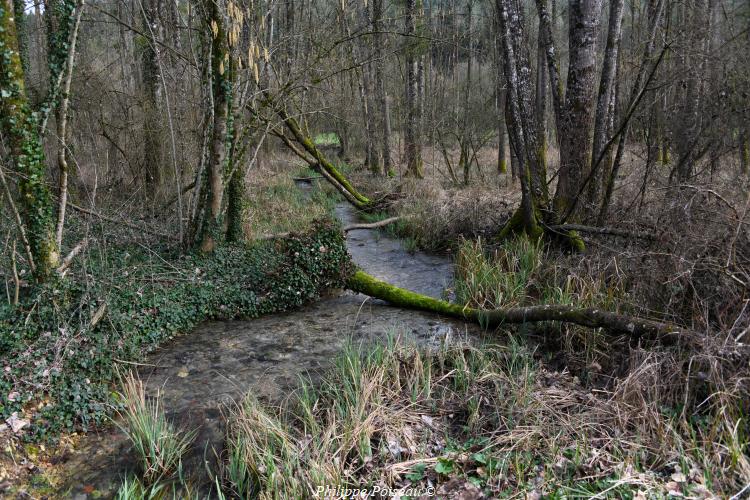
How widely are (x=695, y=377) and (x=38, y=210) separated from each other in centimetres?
576

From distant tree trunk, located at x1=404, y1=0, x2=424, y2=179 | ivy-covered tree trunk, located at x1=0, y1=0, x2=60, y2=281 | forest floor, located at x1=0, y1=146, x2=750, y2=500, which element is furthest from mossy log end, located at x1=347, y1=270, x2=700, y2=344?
distant tree trunk, located at x1=404, y1=0, x2=424, y2=179

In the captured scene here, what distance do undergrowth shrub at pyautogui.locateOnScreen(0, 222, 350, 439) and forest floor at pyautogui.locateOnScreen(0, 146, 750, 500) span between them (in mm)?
436

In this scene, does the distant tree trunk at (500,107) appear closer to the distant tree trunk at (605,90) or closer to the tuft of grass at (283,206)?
the tuft of grass at (283,206)

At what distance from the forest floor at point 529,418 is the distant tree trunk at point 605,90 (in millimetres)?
2205

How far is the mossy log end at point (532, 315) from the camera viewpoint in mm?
4355

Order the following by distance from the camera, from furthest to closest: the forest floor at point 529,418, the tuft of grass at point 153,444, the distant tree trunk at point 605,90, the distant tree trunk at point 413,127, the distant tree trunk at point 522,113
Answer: the distant tree trunk at point 413,127
the distant tree trunk at point 605,90
the distant tree trunk at point 522,113
the tuft of grass at point 153,444
the forest floor at point 529,418

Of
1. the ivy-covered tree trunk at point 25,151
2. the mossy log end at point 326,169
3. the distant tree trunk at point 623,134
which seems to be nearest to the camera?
the ivy-covered tree trunk at point 25,151

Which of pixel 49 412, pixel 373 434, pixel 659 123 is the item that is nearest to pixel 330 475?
pixel 373 434

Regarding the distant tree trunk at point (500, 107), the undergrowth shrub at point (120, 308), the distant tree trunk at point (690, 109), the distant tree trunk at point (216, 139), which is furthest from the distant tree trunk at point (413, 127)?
the distant tree trunk at point (216, 139)

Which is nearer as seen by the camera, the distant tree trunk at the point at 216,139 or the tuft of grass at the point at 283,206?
the distant tree trunk at the point at 216,139

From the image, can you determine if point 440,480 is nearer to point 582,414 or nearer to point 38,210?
point 582,414

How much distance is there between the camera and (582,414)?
13.1ft

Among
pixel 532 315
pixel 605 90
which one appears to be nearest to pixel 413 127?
pixel 605 90

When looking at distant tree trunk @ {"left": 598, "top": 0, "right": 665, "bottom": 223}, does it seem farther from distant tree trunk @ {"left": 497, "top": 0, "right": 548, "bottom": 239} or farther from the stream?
the stream
